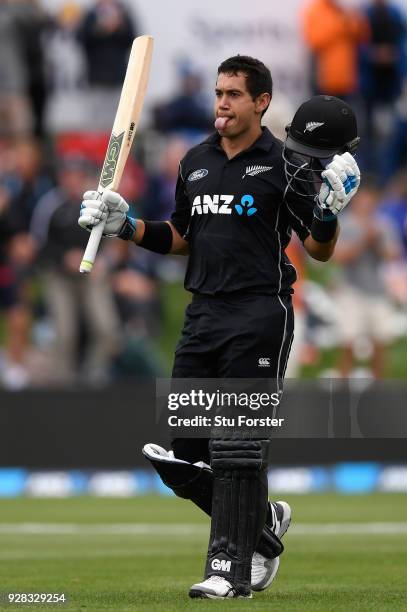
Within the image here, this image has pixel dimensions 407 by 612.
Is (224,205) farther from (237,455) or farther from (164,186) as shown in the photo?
(164,186)

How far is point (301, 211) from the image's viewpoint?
7086 mm

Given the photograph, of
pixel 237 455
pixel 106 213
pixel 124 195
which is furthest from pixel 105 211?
pixel 124 195

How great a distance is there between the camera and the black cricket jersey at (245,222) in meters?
7.06

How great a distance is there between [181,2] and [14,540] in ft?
30.0

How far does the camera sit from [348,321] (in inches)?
632

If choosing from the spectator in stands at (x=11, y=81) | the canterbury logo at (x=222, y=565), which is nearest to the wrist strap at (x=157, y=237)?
the canterbury logo at (x=222, y=565)

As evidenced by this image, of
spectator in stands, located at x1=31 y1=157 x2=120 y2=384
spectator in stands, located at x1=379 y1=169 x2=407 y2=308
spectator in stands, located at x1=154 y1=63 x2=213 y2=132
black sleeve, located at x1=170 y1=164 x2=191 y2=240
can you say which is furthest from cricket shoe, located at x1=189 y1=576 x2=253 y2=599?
spectator in stands, located at x1=154 y1=63 x2=213 y2=132

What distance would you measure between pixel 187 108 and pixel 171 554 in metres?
9.17

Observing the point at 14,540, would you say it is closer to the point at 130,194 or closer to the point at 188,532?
the point at 188,532

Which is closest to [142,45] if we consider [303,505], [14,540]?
[14,540]

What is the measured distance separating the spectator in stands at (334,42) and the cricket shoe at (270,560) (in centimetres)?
1114

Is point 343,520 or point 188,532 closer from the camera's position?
point 188,532

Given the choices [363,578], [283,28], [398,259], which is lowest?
[363,578]

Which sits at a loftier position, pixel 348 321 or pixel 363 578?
pixel 348 321
